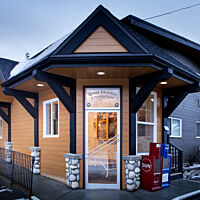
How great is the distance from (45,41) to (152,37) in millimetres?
68149

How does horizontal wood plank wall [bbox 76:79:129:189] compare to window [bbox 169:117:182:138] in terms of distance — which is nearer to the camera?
horizontal wood plank wall [bbox 76:79:129:189]

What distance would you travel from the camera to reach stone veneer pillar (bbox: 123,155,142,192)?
18.8 ft

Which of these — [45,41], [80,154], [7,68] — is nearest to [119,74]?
[80,154]

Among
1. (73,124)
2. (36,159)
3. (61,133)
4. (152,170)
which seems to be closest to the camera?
(152,170)

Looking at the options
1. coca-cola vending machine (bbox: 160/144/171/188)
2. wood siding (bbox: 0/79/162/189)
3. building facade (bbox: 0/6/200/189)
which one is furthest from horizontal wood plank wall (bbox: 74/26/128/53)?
coca-cola vending machine (bbox: 160/144/171/188)

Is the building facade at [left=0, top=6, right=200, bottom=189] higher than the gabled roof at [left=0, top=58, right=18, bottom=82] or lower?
lower

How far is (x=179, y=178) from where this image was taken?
741 cm

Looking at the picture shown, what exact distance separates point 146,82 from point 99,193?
2841mm

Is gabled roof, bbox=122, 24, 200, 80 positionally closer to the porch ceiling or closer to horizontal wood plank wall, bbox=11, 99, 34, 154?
the porch ceiling

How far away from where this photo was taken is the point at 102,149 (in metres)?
6.31

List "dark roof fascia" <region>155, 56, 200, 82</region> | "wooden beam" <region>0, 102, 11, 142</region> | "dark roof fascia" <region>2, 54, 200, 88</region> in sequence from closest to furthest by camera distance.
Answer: "dark roof fascia" <region>2, 54, 200, 88</region> < "dark roof fascia" <region>155, 56, 200, 82</region> < "wooden beam" <region>0, 102, 11, 142</region>

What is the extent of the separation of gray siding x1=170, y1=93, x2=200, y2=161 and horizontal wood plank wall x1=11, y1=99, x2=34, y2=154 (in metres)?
5.38

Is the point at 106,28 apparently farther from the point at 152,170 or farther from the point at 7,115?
the point at 7,115

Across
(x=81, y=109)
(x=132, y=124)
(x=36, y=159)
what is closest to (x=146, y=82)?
(x=132, y=124)
